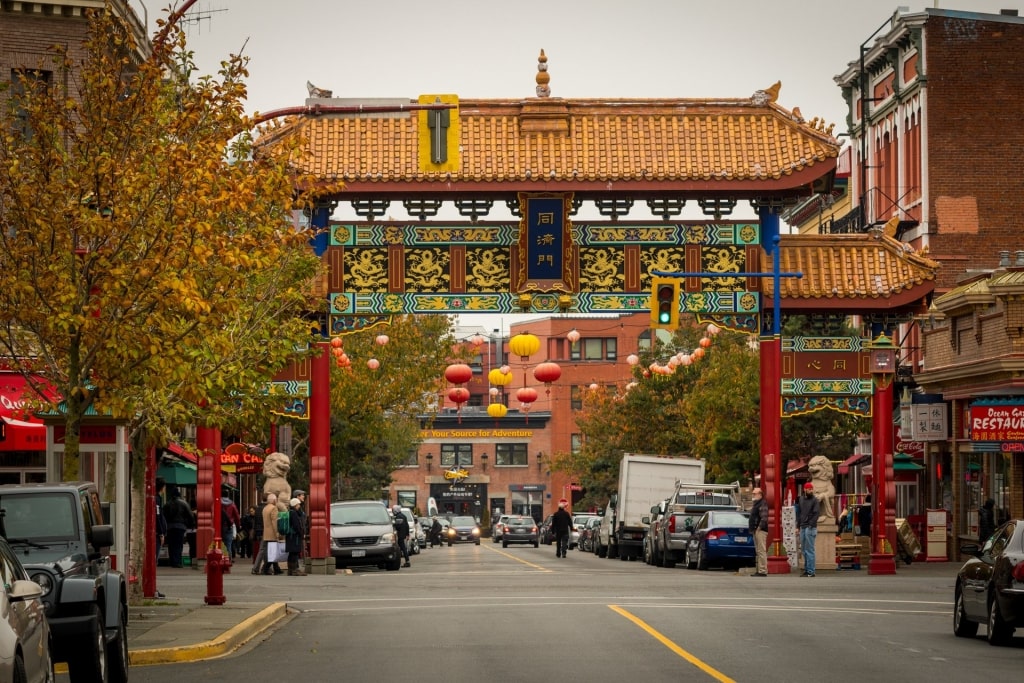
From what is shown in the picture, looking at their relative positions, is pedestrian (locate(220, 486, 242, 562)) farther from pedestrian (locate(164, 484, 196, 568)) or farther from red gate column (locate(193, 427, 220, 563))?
red gate column (locate(193, 427, 220, 563))

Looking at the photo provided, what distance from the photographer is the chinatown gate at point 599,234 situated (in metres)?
38.5

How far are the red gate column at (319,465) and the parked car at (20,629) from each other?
1008 inches

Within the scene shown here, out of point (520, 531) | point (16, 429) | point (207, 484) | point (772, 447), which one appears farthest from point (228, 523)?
point (520, 531)

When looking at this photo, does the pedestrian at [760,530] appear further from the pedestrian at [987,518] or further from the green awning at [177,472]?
the green awning at [177,472]

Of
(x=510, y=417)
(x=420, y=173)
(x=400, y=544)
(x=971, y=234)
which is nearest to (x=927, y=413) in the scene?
(x=971, y=234)

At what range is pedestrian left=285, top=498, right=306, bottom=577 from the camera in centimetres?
3888

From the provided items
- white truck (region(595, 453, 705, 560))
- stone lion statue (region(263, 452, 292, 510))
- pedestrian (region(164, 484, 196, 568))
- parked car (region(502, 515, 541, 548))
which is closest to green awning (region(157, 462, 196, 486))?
pedestrian (region(164, 484, 196, 568))

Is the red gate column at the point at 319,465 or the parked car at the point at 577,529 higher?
the red gate column at the point at 319,465

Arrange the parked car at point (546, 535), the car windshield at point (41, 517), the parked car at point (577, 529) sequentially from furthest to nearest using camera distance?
the parked car at point (546, 535)
the parked car at point (577, 529)
the car windshield at point (41, 517)

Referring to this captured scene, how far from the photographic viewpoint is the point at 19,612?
11.7 meters

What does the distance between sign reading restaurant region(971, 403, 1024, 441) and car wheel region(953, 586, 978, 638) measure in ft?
59.4

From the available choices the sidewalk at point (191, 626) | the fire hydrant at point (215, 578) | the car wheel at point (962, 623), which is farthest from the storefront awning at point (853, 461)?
the car wheel at point (962, 623)

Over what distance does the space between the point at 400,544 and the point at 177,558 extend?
8.52 meters

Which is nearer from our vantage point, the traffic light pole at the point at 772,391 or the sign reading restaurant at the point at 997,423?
the traffic light pole at the point at 772,391
